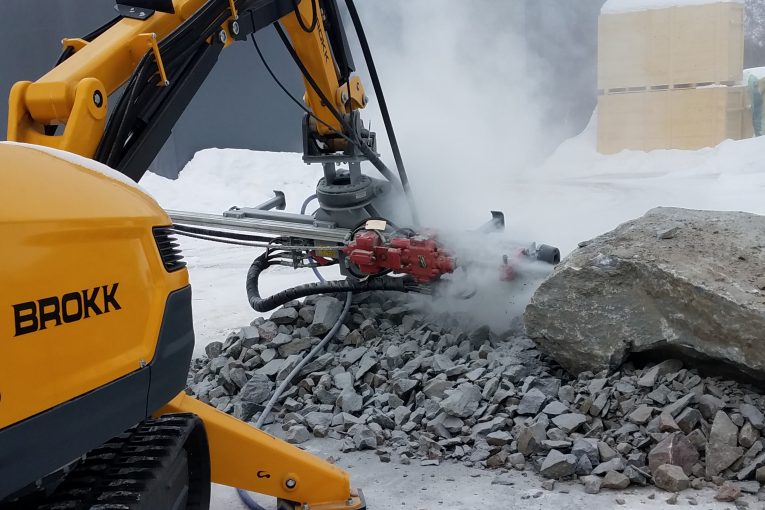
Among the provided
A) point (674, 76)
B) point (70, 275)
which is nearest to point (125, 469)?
point (70, 275)

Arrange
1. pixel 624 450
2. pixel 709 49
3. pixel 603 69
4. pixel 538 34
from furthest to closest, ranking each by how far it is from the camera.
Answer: pixel 538 34, pixel 603 69, pixel 709 49, pixel 624 450

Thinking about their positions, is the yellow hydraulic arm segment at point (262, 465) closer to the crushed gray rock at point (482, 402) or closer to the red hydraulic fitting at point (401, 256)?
the crushed gray rock at point (482, 402)

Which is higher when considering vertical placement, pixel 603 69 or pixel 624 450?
pixel 603 69

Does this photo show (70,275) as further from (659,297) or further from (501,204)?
(501,204)

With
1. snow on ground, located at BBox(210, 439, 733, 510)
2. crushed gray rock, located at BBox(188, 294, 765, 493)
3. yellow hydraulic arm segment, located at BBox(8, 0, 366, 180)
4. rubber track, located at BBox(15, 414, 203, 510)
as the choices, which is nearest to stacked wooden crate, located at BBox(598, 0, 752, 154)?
crushed gray rock, located at BBox(188, 294, 765, 493)

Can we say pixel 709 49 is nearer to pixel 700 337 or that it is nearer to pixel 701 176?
pixel 701 176

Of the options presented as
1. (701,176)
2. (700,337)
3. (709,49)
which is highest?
(709,49)

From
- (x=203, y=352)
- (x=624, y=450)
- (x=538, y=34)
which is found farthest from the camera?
(x=538, y=34)

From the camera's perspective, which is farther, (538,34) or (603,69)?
(538,34)

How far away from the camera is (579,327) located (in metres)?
3.53

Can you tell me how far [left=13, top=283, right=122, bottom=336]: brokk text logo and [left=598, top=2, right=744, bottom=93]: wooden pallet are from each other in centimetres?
1053

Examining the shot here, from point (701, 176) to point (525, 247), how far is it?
242 inches

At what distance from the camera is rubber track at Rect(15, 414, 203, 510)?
1694mm

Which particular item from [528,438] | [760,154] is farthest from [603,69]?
[528,438]
